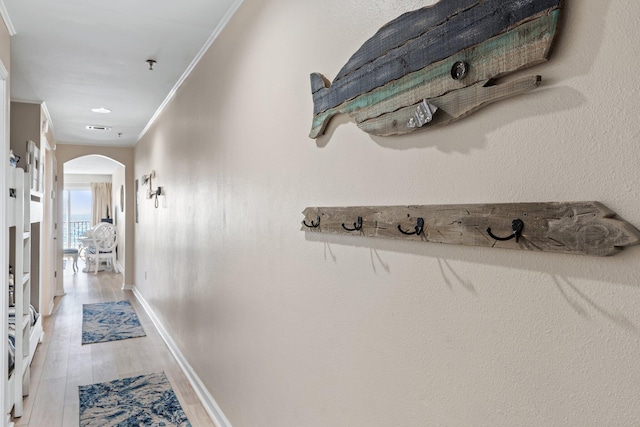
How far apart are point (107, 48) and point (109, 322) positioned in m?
3.36

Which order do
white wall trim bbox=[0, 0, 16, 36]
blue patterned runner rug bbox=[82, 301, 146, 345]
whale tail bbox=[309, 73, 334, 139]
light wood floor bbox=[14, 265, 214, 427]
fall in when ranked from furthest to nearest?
blue patterned runner rug bbox=[82, 301, 146, 345]
light wood floor bbox=[14, 265, 214, 427]
white wall trim bbox=[0, 0, 16, 36]
whale tail bbox=[309, 73, 334, 139]

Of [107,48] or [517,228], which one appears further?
[107,48]

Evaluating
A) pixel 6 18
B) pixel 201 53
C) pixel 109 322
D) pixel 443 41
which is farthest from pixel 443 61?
pixel 109 322

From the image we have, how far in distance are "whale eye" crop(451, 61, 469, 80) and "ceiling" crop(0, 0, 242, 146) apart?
1691mm

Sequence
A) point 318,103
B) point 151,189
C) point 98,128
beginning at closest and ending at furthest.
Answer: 1. point 318,103
2. point 151,189
3. point 98,128

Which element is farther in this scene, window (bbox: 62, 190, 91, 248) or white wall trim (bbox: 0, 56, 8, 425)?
window (bbox: 62, 190, 91, 248)

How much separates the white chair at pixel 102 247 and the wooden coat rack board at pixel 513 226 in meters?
9.35

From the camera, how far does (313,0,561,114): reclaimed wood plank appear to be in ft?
2.59

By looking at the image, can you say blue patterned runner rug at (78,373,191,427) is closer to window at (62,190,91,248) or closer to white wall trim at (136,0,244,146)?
white wall trim at (136,0,244,146)

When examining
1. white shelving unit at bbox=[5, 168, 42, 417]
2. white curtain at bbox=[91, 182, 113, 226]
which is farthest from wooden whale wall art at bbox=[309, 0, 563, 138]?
white curtain at bbox=[91, 182, 113, 226]

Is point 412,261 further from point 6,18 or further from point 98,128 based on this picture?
point 98,128

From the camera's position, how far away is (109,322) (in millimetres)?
4988

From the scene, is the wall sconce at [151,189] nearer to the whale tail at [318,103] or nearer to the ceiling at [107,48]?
the ceiling at [107,48]

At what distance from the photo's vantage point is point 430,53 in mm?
1004
